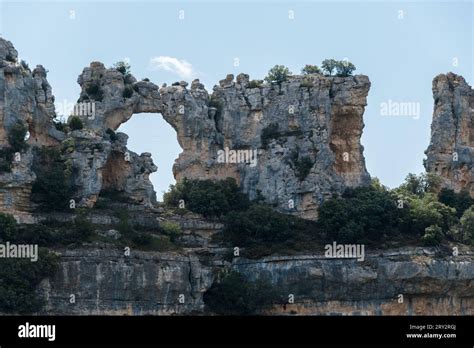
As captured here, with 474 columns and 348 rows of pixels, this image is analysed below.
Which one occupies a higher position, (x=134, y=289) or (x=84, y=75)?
(x=84, y=75)

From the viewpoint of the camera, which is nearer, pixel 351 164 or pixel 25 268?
pixel 25 268

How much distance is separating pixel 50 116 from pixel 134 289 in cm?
1329

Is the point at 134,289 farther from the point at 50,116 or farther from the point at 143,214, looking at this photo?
the point at 50,116

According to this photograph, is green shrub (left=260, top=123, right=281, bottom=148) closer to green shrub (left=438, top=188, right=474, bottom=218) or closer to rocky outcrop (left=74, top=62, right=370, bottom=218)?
rocky outcrop (left=74, top=62, right=370, bottom=218)

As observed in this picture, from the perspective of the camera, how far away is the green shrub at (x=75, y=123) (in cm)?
7000

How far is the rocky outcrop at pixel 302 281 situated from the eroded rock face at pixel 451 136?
1036 cm

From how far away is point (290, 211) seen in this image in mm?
71312

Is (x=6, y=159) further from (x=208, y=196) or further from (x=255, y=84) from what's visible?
(x=255, y=84)

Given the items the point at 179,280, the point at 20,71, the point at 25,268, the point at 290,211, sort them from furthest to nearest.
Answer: the point at 290,211, the point at 20,71, the point at 179,280, the point at 25,268

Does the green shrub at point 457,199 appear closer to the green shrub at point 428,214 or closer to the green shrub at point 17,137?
the green shrub at point 428,214

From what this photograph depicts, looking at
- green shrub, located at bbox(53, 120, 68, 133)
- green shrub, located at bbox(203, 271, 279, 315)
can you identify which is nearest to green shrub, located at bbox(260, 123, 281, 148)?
green shrub, located at bbox(53, 120, 68, 133)

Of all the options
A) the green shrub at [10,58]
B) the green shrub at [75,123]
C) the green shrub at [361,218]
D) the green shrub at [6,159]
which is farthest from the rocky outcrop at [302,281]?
the green shrub at [10,58]

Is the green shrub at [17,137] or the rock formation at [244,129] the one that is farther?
the rock formation at [244,129]
